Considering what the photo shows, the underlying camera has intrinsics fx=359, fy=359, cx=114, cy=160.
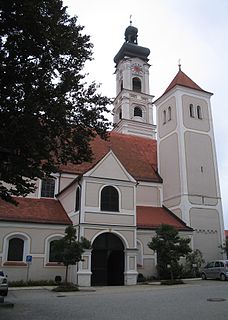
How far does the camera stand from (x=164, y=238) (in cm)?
2477

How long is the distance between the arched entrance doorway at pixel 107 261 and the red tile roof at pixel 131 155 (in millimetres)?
8133

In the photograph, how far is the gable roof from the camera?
37.5 m

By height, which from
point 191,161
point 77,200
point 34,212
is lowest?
point 34,212

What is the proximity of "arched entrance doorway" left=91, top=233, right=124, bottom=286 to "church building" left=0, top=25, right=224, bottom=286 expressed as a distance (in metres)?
0.07

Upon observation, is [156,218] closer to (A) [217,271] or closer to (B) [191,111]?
(A) [217,271]

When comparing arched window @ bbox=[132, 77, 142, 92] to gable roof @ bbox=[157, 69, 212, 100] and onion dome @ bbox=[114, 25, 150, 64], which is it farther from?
gable roof @ bbox=[157, 69, 212, 100]

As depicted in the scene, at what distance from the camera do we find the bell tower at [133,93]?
5494cm

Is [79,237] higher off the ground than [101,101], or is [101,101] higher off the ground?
[101,101]

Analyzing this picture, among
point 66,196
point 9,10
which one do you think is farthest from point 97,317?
point 66,196

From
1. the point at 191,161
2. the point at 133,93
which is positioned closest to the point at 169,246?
the point at 191,161

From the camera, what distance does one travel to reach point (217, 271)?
2536 cm

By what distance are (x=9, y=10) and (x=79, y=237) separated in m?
18.3

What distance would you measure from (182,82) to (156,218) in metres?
15.4

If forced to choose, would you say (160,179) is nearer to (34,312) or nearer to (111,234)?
(111,234)
